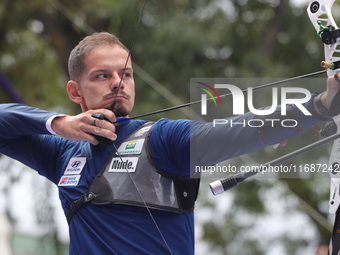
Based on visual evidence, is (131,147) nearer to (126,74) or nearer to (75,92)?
(126,74)

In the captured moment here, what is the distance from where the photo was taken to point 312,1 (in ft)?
6.33

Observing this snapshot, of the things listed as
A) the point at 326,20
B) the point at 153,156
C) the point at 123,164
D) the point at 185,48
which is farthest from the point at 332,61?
the point at 185,48

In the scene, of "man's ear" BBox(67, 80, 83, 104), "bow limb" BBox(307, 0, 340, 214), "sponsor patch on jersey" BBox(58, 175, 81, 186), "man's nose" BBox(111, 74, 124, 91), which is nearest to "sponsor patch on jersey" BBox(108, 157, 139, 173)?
"sponsor patch on jersey" BBox(58, 175, 81, 186)

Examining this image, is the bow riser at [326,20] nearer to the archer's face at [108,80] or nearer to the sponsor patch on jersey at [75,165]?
the archer's face at [108,80]

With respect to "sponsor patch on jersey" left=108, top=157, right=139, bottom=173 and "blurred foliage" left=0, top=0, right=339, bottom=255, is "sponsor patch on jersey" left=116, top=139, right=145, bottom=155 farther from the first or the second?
"blurred foliage" left=0, top=0, right=339, bottom=255

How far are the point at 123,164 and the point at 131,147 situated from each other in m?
0.06

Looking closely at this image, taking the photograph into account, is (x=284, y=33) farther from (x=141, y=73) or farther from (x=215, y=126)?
(x=215, y=126)

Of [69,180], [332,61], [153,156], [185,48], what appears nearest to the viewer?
[332,61]

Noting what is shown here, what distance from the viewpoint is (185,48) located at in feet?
22.4

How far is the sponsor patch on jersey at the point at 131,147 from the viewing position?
1974mm

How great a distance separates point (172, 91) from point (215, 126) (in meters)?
4.98

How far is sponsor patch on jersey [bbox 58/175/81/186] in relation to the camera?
2.07m

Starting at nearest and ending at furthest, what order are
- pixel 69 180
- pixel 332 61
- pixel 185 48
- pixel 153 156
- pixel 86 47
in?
1. pixel 332 61
2. pixel 153 156
3. pixel 69 180
4. pixel 86 47
5. pixel 185 48

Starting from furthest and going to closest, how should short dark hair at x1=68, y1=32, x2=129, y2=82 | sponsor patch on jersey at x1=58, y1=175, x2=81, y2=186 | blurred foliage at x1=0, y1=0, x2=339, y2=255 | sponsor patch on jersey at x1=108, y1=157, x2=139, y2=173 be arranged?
blurred foliage at x1=0, y1=0, x2=339, y2=255 < short dark hair at x1=68, y1=32, x2=129, y2=82 < sponsor patch on jersey at x1=58, y1=175, x2=81, y2=186 < sponsor patch on jersey at x1=108, y1=157, x2=139, y2=173
